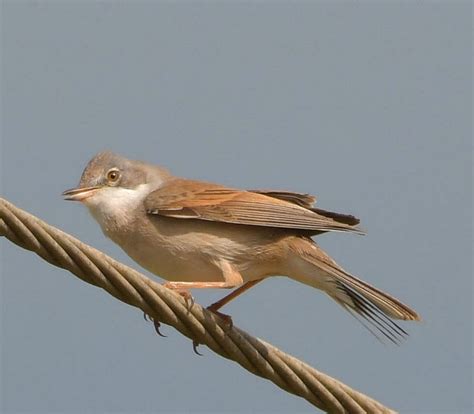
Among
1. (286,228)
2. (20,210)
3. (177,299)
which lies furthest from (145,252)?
(20,210)

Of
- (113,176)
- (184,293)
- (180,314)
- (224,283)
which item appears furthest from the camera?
(113,176)

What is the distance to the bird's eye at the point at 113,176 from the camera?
822 cm

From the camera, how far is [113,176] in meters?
8.25

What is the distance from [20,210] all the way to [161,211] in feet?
8.68

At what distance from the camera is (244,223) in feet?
24.6

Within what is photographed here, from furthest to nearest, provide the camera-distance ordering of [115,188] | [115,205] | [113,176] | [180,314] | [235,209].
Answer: [113,176] → [115,188] → [115,205] → [235,209] → [180,314]

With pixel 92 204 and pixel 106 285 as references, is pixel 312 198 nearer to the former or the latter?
pixel 92 204

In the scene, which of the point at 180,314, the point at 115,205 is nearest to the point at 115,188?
the point at 115,205

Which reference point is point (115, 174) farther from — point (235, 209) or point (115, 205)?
point (235, 209)

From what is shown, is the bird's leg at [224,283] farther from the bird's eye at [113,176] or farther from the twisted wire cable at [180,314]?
the bird's eye at [113,176]

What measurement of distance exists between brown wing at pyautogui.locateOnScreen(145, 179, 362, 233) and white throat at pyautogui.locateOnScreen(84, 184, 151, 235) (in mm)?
137

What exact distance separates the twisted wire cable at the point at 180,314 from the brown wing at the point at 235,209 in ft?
4.23

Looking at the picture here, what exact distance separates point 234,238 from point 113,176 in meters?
1.30

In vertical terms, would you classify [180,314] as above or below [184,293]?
above
